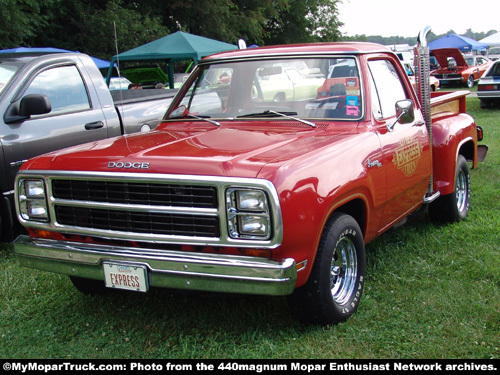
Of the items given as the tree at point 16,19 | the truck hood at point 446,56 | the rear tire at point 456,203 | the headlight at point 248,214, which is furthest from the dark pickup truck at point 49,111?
the truck hood at point 446,56

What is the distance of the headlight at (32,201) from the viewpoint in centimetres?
365

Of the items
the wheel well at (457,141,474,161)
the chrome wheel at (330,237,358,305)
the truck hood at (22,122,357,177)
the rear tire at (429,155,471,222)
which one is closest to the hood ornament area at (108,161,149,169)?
the truck hood at (22,122,357,177)

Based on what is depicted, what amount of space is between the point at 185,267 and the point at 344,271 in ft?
3.99

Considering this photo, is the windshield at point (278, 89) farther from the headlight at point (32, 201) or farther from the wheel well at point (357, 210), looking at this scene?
the headlight at point (32, 201)

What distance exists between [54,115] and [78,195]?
245cm

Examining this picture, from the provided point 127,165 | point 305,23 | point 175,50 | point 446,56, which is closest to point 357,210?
point 127,165

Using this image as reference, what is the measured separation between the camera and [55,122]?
18.4ft

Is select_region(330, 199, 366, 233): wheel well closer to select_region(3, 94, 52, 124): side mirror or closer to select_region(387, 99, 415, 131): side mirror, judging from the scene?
select_region(387, 99, 415, 131): side mirror

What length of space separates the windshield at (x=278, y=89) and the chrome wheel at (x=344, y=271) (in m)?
1.00

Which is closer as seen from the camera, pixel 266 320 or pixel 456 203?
pixel 266 320

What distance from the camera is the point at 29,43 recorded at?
2422 cm

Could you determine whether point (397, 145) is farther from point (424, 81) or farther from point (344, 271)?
point (424, 81)

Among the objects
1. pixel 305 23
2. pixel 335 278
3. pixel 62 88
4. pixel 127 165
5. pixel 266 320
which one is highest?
pixel 305 23
